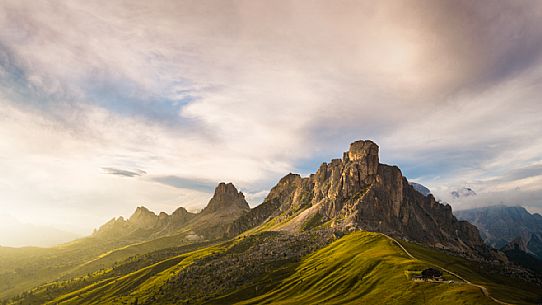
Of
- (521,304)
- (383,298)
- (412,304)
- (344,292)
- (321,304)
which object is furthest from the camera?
(344,292)

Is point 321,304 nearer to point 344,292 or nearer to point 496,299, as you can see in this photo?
point 344,292

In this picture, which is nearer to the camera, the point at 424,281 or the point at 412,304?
the point at 412,304

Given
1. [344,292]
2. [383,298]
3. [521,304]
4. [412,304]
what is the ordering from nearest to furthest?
[521,304], [412,304], [383,298], [344,292]

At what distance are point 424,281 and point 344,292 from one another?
171 feet

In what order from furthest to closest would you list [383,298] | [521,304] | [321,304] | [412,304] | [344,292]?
[344,292]
[321,304]
[383,298]
[412,304]
[521,304]

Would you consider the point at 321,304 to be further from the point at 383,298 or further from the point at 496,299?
the point at 496,299

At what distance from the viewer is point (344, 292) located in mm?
192625

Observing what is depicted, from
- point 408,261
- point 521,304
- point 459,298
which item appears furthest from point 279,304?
point 521,304

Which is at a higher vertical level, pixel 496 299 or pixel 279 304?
pixel 496 299

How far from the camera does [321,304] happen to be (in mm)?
180750

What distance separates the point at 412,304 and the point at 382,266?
6283 centimetres

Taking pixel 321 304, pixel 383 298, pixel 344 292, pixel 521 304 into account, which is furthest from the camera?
pixel 344 292

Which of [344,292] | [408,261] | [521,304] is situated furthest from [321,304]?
[521,304]

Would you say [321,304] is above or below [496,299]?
below
